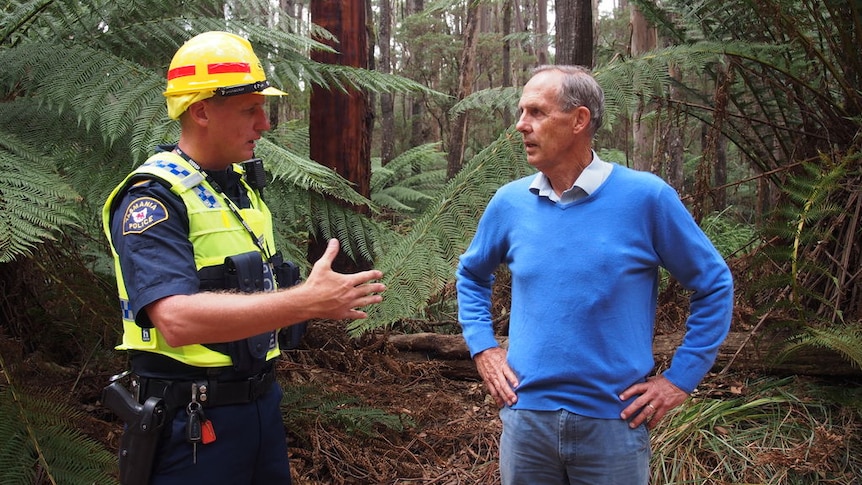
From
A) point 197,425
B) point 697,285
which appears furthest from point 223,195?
point 697,285

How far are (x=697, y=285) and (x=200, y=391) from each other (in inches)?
57.5

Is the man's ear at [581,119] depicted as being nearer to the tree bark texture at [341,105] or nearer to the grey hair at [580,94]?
the grey hair at [580,94]

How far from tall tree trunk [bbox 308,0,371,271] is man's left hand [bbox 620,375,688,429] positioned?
2893mm

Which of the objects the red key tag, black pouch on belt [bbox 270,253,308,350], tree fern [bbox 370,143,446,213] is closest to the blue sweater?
black pouch on belt [bbox 270,253,308,350]

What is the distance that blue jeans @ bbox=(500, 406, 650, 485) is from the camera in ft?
6.54

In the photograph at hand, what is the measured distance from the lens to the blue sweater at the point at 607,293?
201 centimetres

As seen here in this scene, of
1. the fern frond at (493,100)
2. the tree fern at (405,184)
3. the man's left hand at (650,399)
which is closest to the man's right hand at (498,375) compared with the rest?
the man's left hand at (650,399)

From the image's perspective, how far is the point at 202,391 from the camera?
79.6 inches

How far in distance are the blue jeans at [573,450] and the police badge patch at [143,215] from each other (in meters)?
1.13

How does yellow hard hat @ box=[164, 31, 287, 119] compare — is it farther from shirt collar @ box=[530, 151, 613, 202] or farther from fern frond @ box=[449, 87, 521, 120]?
fern frond @ box=[449, 87, 521, 120]

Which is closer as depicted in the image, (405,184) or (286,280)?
(286,280)

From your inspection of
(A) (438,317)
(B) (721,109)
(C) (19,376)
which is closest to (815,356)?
(B) (721,109)

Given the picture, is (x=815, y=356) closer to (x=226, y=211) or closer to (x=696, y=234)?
(x=696, y=234)

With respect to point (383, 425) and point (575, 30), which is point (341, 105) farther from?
point (383, 425)
